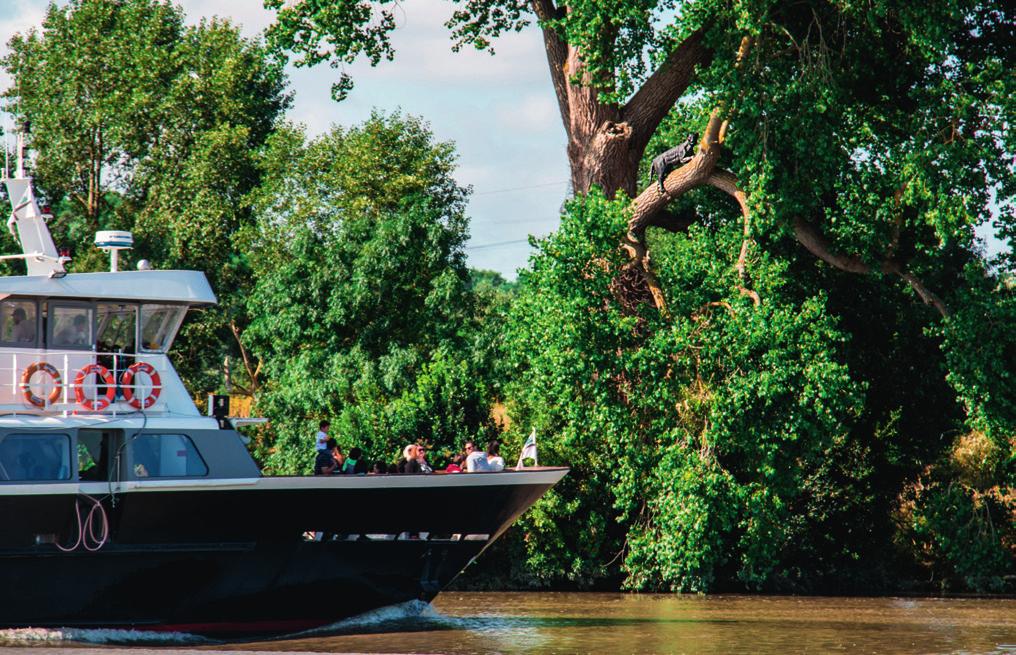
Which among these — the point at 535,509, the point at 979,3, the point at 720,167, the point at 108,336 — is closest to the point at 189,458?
the point at 108,336

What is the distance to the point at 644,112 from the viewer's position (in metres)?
28.4

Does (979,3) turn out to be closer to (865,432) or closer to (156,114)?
(865,432)

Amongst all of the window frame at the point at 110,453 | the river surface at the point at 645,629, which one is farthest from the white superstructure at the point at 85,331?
the river surface at the point at 645,629

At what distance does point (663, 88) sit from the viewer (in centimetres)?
2791

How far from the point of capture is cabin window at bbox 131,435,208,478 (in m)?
20.7

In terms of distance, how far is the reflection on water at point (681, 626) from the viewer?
829 inches

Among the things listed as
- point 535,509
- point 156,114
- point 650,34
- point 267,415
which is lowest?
point 535,509

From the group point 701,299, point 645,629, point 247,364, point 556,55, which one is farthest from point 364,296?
point 645,629

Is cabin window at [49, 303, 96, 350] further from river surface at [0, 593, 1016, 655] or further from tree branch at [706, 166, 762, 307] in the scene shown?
tree branch at [706, 166, 762, 307]

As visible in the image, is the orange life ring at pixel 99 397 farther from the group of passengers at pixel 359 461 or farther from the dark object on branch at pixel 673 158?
the dark object on branch at pixel 673 158

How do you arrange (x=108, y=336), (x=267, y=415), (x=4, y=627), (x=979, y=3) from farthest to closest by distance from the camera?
(x=267, y=415), (x=979, y=3), (x=108, y=336), (x=4, y=627)

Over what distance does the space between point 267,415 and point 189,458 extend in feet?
48.5

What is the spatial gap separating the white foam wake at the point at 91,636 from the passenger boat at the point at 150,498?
114 mm

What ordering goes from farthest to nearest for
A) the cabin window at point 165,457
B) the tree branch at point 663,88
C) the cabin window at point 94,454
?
1. the tree branch at point 663,88
2. the cabin window at point 165,457
3. the cabin window at point 94,454
